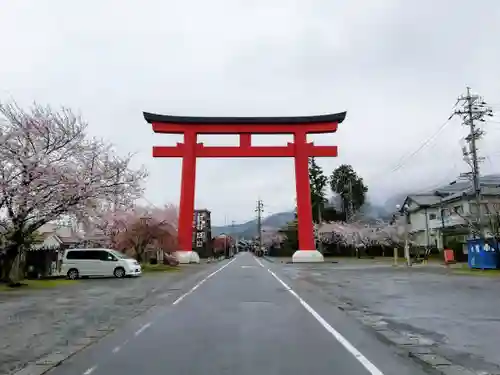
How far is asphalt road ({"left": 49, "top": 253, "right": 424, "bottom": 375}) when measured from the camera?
6.58m

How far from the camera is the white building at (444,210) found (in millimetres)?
52125

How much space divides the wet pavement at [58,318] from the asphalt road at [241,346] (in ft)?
1.98

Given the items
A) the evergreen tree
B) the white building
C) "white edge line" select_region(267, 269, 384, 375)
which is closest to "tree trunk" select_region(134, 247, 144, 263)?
the white building

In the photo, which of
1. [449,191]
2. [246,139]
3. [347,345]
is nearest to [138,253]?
[246,139]

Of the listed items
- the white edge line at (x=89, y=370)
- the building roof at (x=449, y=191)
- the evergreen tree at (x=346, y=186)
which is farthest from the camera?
the evergreen tree at (x=346, y=186)

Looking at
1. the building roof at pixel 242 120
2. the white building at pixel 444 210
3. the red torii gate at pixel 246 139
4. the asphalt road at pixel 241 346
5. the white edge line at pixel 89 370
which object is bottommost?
the white edge line at pixel 89 370

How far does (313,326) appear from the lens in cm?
1016

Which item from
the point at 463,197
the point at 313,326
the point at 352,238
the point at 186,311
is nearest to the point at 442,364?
the point at 313,326

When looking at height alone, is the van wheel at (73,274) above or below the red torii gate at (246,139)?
below

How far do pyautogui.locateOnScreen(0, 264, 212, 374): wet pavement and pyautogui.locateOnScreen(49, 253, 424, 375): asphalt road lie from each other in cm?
60

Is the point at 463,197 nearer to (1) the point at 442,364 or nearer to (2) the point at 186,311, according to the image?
(2) the point at 186,311

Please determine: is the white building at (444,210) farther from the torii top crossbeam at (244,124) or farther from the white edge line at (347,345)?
the white edge line at (347,345)

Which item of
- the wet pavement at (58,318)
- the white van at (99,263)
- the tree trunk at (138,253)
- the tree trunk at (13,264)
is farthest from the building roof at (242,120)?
Answer: the wet pavement at (58,318)

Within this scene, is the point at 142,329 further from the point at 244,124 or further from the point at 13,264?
the point at 244,124
